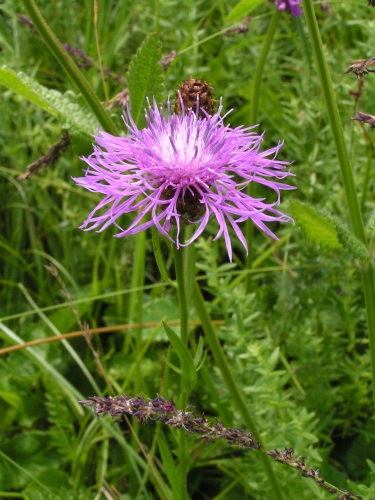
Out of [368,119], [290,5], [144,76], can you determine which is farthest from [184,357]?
[290,5]

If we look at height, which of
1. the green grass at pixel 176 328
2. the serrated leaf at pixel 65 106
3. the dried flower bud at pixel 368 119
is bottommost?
the green grass at pixel 176 328

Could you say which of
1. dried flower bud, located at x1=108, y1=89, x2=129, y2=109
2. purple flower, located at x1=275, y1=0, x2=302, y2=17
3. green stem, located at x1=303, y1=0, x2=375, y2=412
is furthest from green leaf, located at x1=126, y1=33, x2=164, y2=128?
purple flower, located at x1=275, y1=0, x2=302, y2=17

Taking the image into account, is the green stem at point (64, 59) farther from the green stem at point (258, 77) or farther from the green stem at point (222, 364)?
the green stem at point (258, 77)

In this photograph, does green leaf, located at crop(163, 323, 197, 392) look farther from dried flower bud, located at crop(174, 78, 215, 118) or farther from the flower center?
dried flower bud, located at crop(174, 78, 215, 118)

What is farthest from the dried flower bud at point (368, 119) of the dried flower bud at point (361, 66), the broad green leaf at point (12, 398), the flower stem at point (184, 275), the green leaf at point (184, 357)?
the broad green leaf at point (12, 398)

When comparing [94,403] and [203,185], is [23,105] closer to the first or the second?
[203,185]

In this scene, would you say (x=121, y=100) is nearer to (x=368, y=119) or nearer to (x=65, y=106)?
(x=65, y=106)
